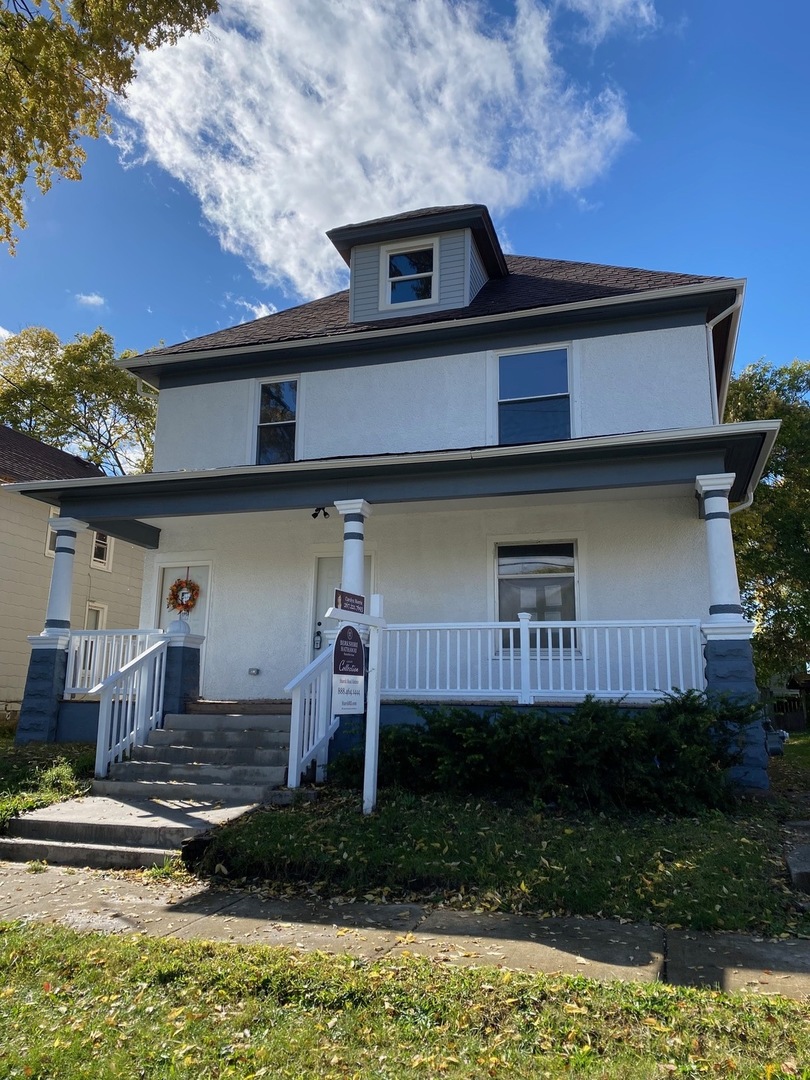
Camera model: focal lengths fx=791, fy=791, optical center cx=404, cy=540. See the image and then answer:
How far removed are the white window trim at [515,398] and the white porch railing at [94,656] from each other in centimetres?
559

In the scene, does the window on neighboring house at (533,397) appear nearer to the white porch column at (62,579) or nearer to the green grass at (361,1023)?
the white porch column at (62,579)

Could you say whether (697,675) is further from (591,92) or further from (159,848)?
(591,92)

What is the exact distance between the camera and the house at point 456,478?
963 cm

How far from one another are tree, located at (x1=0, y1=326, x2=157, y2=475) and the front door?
16.1m

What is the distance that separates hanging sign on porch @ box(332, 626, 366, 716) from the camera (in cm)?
698

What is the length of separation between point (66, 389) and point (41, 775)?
2035 cm

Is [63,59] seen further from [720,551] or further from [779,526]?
[779,526]

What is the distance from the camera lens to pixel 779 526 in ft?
68.1

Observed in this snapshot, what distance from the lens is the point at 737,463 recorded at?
390 inches

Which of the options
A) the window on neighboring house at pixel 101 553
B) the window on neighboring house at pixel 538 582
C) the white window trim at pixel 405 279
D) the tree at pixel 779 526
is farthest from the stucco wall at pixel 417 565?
the tree at pixel 779 526

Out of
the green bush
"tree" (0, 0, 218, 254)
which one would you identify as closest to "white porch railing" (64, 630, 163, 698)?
the green bush

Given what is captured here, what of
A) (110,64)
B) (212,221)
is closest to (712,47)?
(110,64)

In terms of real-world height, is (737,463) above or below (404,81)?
below

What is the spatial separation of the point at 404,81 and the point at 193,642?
7455 millimetres
